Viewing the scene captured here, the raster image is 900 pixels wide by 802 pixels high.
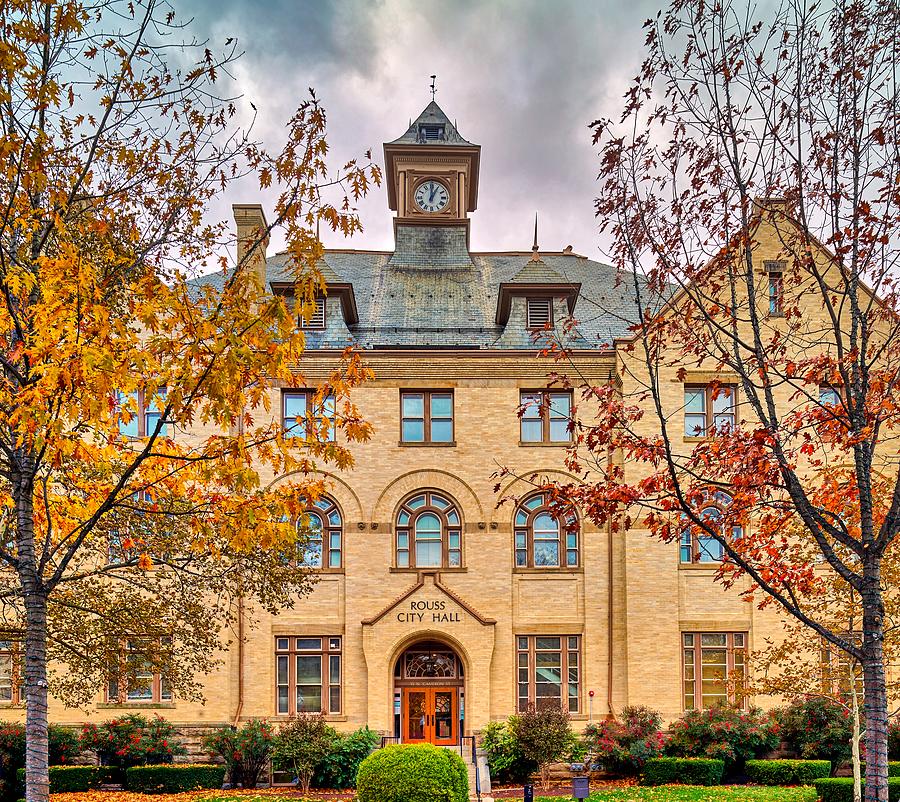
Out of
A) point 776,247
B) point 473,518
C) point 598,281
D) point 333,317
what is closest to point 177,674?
point 473,518

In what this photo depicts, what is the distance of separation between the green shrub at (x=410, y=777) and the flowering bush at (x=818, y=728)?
37.0ft

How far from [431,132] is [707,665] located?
25790 mm

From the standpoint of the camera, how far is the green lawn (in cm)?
2433

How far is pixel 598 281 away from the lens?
39.0m

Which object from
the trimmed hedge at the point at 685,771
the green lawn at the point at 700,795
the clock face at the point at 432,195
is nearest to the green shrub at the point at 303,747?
the green lawn at the point at 700,795

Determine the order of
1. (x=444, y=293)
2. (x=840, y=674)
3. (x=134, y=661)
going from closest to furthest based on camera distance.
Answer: (x=134, y=661) → (x=840, y=674) → (x=444, y=293)

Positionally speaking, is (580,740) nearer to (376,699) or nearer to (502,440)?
(376,699)

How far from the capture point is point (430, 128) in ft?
152

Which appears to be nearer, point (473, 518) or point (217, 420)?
point (217, 420)

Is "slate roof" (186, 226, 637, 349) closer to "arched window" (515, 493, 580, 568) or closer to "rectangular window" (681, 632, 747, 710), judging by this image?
"arched window" (515, 493, 580, 568)

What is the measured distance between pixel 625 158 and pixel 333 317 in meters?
22.4

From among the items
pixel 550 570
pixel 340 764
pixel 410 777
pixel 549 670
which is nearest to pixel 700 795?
pixel 549 670

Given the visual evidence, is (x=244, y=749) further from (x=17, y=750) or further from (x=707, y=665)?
(x=707, y=665)

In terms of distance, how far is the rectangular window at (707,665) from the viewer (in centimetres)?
3086
